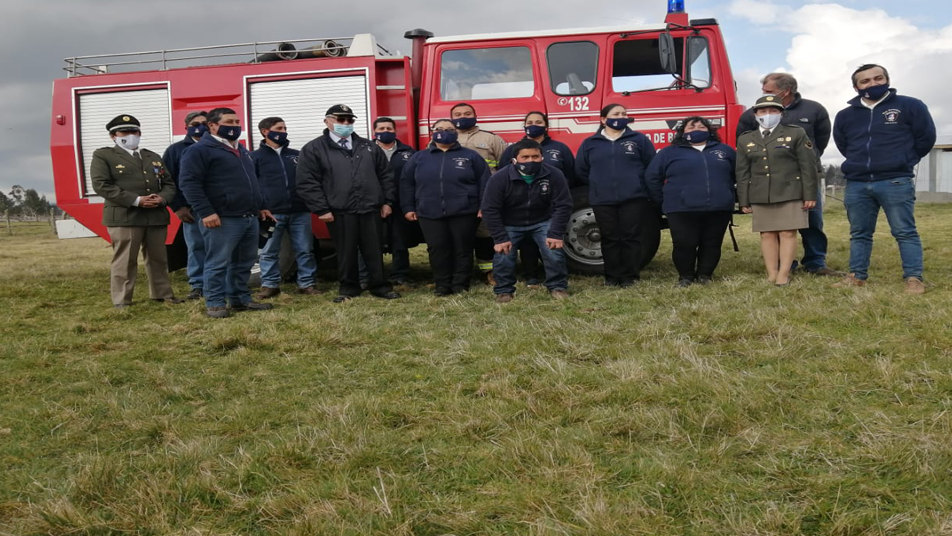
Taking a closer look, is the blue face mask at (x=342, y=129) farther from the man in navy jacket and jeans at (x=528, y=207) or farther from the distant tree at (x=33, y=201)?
the distant tree at (x=33, y=201)

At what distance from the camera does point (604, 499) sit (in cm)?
224

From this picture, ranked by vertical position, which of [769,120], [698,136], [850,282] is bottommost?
[850,282]

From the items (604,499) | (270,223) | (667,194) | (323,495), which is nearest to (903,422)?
(604,499)

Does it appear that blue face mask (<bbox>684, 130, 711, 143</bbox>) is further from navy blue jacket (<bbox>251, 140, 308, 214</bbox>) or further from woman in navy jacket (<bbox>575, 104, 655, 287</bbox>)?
navy blue jacket (<bbox>251, 140, 308, 214</bbox>)

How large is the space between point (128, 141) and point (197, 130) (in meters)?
0.60

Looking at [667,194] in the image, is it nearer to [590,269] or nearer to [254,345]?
[590,269]

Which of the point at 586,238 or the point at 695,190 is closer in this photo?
the point at 695,190

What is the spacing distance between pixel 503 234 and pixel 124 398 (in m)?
3.51

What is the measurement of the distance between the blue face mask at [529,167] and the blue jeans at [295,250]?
→ 2.24m

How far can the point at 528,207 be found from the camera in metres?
6.41

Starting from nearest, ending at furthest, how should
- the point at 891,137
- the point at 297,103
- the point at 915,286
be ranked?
the point at 915,286, the point at 891,137, the point at 297,103

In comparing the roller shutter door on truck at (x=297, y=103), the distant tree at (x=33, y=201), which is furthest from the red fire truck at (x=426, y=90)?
the distant tree at (x=33, y=201)

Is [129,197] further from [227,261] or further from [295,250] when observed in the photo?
[295,250]

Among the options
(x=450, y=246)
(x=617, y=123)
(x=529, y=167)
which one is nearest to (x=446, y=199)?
(x=450, y=246)
